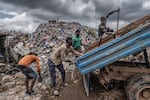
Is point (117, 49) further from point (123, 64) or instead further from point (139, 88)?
point (123, 64)

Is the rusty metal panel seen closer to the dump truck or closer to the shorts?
the dump truck

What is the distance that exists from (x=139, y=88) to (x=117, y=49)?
2.75ft

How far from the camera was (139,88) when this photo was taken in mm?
4828

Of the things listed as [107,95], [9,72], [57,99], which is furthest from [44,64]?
[107,95]

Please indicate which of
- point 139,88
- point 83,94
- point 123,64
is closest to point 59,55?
point 83,94

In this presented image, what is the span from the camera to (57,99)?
5891 millimetres

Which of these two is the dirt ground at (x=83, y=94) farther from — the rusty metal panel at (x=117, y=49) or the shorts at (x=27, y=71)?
the rusty metal panel at (x=117, y=49)

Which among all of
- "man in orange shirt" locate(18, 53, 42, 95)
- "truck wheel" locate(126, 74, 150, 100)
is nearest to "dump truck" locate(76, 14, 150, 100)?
"truck wheel" locate(126, 74, 150, 100)

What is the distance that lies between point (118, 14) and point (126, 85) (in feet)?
6.22

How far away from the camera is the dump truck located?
15.2ft

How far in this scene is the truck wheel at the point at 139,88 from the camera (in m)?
4.82

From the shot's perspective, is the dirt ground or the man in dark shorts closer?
the dirt ground

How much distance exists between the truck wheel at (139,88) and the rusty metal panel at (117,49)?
0.59 metres

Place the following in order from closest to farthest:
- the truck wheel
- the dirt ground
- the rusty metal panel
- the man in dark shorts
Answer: the rusty metal panel, the truck wheel, the dirt ground, the man in dark shorts
